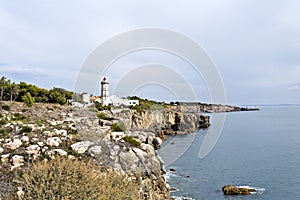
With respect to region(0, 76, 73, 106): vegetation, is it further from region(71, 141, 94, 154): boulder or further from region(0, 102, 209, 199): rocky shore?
region(71, 141, 94, 154): boulder

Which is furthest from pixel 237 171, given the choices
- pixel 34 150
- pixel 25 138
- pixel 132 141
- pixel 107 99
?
pixel 107 99

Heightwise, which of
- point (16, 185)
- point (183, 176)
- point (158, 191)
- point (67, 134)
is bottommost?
point (183, 176)

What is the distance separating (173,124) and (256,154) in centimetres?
3445

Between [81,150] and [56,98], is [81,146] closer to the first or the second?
[81,150]

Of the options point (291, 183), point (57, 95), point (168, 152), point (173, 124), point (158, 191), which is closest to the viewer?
point (158, 191)

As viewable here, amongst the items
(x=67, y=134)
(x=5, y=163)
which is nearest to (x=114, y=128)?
(x=67, y=134)

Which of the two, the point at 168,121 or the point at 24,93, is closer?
the point at 24,93

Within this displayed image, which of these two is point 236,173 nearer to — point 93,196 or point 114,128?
point 114,128

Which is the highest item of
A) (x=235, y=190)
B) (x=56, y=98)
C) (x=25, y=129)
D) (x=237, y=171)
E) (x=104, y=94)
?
(x=104, y=94)

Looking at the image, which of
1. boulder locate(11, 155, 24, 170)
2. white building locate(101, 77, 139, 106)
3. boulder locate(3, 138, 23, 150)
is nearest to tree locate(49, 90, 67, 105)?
white building locate(101, 77, 139, 106)

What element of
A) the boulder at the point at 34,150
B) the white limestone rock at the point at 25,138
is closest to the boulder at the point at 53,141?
the boulder at the point at 34,150

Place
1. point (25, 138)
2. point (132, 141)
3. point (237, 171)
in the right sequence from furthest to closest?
point (237, 171) → point (132, 141) → point (25, 138)

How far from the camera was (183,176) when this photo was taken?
29281mm

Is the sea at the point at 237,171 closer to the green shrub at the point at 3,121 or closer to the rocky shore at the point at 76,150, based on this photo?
the rocky shore at the point at 76,150
